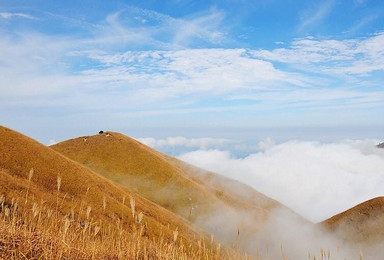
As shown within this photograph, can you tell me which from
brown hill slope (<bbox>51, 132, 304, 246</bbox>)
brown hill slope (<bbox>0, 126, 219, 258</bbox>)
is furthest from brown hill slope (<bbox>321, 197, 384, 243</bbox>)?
brown hill slope (<bbox>0, 126, 219, 258</bbox>)

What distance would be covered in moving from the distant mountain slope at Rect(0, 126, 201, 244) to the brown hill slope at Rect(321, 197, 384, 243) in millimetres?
58322

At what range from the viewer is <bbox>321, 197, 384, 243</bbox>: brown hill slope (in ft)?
310

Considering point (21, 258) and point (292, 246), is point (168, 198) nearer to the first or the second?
point (292, 246)

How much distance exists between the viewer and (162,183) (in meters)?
107

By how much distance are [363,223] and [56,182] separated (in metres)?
91.4

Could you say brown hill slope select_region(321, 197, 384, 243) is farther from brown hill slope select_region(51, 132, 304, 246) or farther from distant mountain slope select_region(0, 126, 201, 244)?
distant mountain slope select_region(0, 126, 201, 244)

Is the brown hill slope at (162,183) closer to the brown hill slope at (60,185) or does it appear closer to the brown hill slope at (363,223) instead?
the brown hill slope at (363,223)

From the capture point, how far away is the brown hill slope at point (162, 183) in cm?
9788

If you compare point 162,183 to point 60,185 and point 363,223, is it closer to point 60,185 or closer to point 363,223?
point 363,223

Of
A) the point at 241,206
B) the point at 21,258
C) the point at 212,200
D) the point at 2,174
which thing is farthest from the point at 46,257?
the point at 241,206

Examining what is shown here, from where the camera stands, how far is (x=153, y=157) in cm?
11969

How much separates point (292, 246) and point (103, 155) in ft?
230

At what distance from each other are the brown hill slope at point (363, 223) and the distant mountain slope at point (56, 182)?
58.3m

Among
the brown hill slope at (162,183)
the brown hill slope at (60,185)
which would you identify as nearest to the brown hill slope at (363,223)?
the brown hill slope at (162,183)
